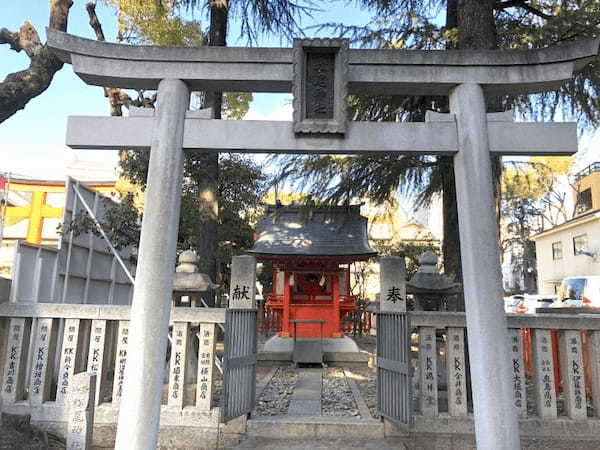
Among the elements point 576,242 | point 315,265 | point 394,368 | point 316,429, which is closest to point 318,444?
point 316,429

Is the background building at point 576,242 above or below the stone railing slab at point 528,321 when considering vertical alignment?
above

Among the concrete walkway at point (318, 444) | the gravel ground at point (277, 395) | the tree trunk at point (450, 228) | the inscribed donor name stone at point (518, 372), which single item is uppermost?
the tree trunk at point (450, 228)

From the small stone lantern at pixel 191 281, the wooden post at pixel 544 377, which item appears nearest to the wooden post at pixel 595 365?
the wooden post at pixel 544 377

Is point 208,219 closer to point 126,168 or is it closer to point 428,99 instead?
point 126,168

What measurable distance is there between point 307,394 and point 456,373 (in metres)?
2.86

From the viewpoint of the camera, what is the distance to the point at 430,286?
6316mm

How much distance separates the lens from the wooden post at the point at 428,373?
4.61 meters

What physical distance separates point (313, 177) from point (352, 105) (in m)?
1.50

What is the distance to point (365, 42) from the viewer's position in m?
7.26

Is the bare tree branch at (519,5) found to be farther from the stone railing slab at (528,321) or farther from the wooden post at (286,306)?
the wooden post at (286,306)

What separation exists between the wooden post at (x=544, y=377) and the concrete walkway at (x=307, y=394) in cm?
258

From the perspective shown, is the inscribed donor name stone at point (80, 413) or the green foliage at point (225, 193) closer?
the inscribed donor name stone at point (80, 413)

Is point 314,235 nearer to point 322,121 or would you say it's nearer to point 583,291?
point 322,121

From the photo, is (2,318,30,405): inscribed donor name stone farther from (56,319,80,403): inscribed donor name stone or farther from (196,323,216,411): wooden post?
(196,323,216,411): wooden post
